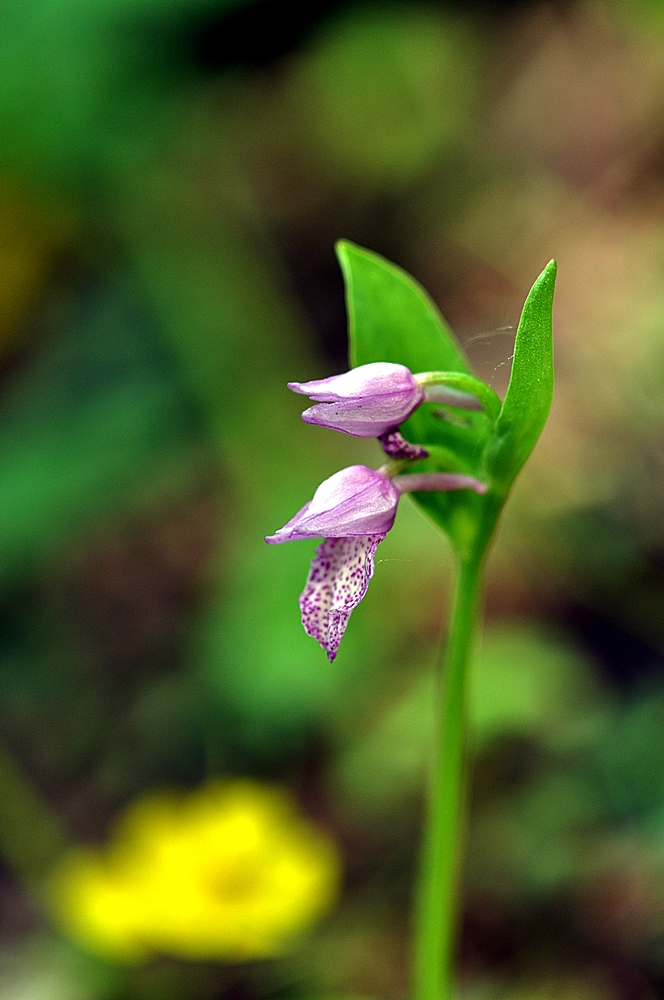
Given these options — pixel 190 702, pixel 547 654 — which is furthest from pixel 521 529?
pixel 190 702

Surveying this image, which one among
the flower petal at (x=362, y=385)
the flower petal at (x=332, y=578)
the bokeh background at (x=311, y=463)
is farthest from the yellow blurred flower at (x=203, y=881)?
the flower petal at (x=362, y=385)

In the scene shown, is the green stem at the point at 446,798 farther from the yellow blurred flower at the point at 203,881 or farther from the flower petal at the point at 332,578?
the yellow blurred flower at the point at 203,881

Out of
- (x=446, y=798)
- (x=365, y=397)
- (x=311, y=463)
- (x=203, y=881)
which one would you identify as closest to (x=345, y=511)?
A: (x=365, y=397)

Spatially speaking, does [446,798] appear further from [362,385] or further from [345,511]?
[362,385]

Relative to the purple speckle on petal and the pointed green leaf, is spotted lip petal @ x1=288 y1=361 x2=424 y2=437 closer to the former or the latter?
the purple speckle on petal

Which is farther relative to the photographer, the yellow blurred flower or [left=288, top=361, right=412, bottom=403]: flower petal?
the yellow blurred flower

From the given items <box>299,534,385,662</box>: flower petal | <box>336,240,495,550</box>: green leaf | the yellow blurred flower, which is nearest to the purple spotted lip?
<box>299,534,385,662</box>: flower petal

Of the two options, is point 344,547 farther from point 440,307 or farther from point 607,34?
point 607,34
